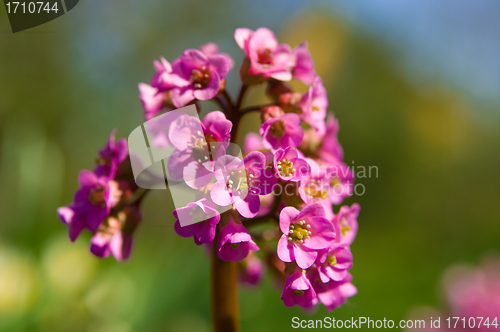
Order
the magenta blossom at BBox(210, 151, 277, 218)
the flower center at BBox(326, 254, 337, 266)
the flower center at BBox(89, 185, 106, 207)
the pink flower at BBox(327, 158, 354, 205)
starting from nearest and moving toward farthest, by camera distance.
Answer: the magenta blossom at BBox(210, 151, 277, 218) → the flower center at BBox(326, 254, 337, 266) → the flower center at BBox(89, 185, 106, 207) → the pink flower at BBox(327, 158, 354, 205)

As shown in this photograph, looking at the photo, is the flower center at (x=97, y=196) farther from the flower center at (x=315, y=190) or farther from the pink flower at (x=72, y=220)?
the flower center at (x=315, y=190)

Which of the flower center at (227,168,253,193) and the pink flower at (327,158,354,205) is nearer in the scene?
the flower center at (227,168,253,193)

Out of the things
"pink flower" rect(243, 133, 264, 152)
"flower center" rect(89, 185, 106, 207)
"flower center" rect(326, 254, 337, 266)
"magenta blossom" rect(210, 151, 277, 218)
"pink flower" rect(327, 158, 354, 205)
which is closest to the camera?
"magenta blossom" rect(210, 151, 277, 218)

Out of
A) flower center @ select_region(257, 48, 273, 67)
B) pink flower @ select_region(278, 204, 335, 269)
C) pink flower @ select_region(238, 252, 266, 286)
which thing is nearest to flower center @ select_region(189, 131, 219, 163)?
pink flower @ select_region(278, 204, 335, 269)

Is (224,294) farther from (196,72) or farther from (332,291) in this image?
(196,72)

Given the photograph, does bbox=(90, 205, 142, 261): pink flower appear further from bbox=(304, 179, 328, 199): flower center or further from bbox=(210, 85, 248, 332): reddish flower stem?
bbox=(304, 179, 328, 199): flower center

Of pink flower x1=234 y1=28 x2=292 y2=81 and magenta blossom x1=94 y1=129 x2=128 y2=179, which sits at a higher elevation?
pink flower x1=234 y1=28 x2=292 y2=81

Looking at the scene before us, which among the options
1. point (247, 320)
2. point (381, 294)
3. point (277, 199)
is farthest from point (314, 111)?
point (381, 294)
